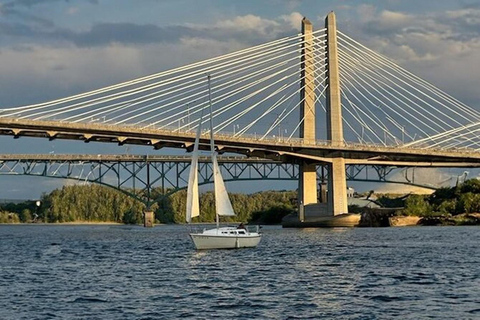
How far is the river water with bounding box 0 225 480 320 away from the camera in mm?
31109

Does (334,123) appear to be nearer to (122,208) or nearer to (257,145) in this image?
(257,145)

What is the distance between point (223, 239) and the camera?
6159 cm

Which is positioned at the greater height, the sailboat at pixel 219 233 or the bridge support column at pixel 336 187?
the bridge support column at pixel 336 187

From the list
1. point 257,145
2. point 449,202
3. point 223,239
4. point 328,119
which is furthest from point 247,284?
point 449,202

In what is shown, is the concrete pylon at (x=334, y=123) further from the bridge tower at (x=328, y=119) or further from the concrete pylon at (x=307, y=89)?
the concrete pylon at (x=307, y=89)

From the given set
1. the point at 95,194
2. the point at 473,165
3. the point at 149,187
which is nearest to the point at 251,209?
the point at 95,194

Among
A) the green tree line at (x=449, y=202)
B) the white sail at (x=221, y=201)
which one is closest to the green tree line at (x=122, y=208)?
the green tree line at (x=449, y=202)

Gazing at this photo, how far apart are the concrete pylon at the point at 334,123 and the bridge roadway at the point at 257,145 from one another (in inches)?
42.5

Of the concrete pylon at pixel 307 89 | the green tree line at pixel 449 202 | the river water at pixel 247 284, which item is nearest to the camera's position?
the river water at pixel 247 284

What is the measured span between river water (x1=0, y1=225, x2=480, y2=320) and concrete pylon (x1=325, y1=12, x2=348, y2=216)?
37270 millimetres

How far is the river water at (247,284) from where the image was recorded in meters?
31.1

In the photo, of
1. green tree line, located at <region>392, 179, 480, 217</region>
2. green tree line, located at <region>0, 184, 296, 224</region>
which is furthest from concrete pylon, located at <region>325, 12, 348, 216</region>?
green tree line, located at <region>0, 184, 296, 224</region>

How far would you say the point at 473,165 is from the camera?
377ft

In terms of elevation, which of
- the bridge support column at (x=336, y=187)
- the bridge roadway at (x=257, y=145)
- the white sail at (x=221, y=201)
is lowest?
the white sail at (x=221, y=201)
